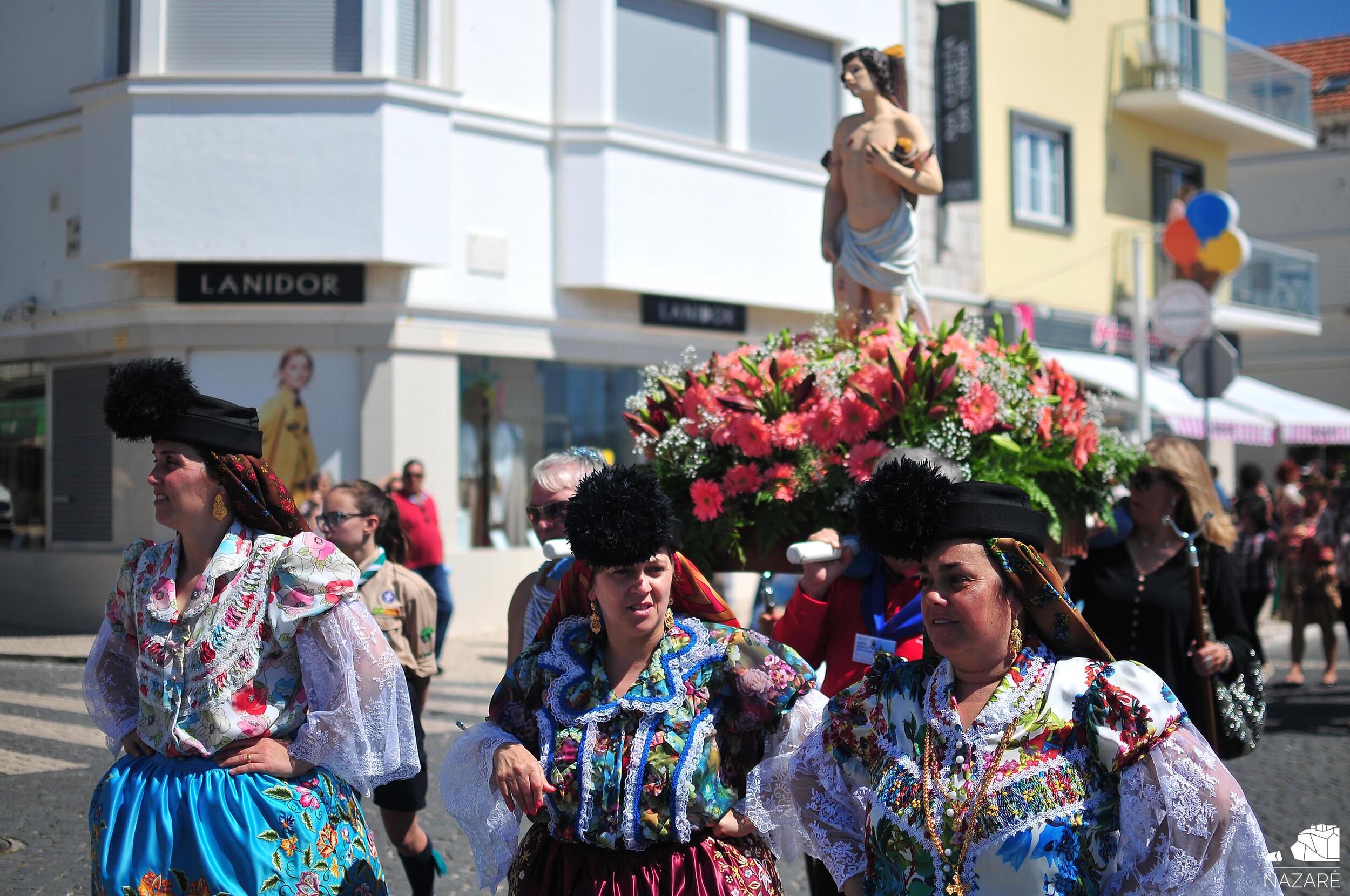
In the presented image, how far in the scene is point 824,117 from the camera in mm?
18156

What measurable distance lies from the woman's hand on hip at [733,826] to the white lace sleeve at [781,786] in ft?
0.05

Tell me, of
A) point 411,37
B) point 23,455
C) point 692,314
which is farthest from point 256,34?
point 692,314

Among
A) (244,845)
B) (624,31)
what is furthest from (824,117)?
(244,845)

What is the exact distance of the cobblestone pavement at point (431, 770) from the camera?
239 inches

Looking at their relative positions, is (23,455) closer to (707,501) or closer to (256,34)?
(256,34)

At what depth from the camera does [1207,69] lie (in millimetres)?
24281

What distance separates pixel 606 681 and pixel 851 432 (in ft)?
4.41

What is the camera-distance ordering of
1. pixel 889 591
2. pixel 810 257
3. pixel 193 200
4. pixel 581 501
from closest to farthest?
pixel 581 501 → pixel 889 591 → pixel 193 200 → pixel 810 257

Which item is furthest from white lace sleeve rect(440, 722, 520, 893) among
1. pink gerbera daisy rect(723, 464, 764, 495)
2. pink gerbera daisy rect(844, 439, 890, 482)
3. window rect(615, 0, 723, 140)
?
window rect(615, 0, 723, 140)

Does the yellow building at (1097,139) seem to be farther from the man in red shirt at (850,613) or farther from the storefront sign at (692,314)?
the man in red shirt at (850,613)

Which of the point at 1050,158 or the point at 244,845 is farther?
the point at 1050,158

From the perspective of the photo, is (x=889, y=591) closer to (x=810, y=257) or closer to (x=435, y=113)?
(x=435, y=113)

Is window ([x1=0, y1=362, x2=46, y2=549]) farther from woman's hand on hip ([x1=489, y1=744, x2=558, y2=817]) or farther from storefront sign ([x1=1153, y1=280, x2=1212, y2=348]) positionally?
woman's hand on hip ([x1=489, y1=744, x2=558, y2=817])

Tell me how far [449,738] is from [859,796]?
21.0 ft
